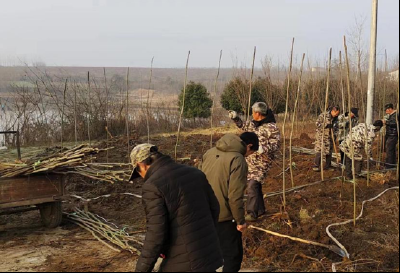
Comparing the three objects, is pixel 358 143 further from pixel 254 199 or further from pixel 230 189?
pixel 230 189

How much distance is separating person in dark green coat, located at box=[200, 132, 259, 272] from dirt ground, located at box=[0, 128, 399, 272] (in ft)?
3.04

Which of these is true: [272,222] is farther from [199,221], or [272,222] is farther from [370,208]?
[199,221]

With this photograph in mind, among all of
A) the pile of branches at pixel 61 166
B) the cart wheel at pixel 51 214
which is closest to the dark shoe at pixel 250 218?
the pile of branches at pixel 61 166

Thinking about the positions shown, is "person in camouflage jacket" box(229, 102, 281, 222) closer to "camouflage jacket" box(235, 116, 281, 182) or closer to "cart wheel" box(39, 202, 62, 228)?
"camouflage jacket" box(235, 116, 281, 182)

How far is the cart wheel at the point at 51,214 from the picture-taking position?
593 cm

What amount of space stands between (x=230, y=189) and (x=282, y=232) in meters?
2.03

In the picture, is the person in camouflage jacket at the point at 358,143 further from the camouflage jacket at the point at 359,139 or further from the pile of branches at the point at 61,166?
the pile of branches at the point at 61,166

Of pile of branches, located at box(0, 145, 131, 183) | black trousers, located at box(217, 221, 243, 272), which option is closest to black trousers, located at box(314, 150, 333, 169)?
pile of branches, located at box(0, 145, 131, 183)

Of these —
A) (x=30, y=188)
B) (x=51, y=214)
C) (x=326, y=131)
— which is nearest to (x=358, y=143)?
(x=326, y=131)

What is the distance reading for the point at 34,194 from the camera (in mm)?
5484

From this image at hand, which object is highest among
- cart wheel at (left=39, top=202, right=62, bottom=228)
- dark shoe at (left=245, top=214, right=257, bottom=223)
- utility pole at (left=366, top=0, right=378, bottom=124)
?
utility pole at (left=366, top=0, right=378, bottom=124)

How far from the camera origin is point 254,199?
5457 mm

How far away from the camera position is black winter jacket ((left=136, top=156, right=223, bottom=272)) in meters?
2.57

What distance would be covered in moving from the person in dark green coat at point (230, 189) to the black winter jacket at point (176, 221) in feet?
2.47
